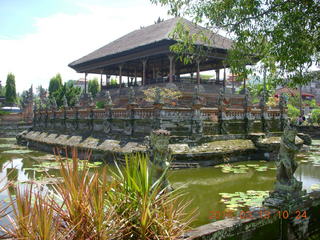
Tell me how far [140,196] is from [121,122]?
40.5 ft

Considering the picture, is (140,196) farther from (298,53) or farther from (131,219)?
(298,53)

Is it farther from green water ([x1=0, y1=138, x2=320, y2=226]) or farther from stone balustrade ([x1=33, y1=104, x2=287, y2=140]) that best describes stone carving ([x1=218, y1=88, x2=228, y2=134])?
green water ([x1=0, y1=138, x2=320, y2=226])

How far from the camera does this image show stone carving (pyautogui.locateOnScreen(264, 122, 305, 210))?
16.3 feet

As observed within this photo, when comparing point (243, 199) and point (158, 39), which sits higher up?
point (158, 39)

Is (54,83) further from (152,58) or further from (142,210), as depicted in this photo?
(142,210)

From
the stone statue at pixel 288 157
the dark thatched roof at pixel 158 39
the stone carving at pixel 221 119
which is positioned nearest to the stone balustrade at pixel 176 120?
the stone carving at pixel 221 119

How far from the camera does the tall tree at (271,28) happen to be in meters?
7.12

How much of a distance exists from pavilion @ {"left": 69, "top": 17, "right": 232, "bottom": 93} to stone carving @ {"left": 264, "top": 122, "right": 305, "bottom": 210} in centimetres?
1100

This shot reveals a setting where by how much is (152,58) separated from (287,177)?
22.8m

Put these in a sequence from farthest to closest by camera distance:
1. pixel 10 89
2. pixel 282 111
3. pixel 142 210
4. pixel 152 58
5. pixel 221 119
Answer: pixel 10 89
pixel 152 58
pixel 282 111
pixel 221 119
pixel 142 210

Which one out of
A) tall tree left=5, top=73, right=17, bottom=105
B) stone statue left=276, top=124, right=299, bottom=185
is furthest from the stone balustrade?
tall tree left=5, top=73, right=17, bottom=105

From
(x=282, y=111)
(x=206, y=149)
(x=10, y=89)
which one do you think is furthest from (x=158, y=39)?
(x=10, y=89)

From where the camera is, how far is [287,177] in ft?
17.3

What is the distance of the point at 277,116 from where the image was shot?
17.7 meters
